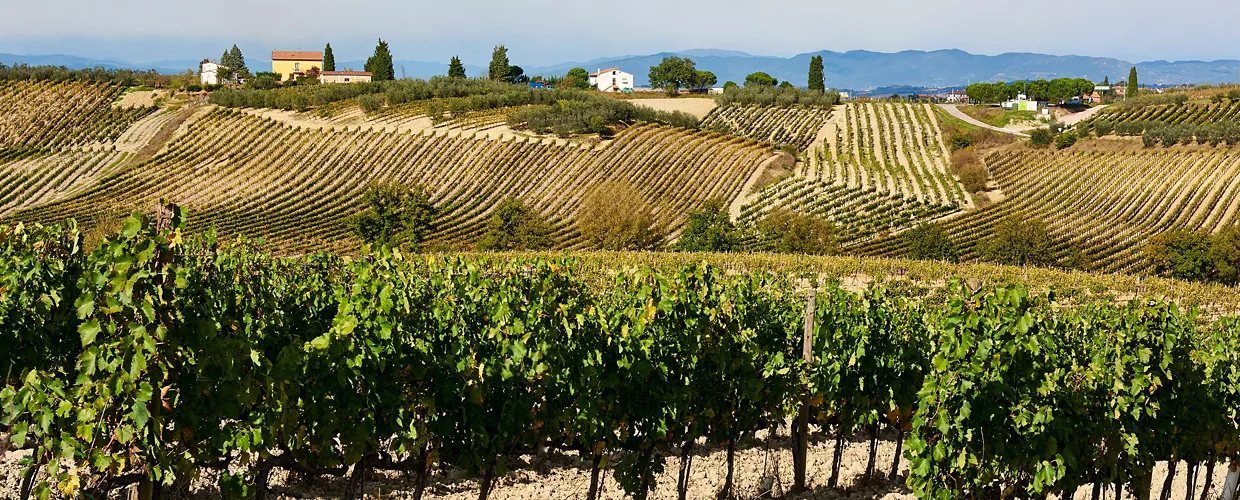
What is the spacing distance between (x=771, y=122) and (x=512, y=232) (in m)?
45.2

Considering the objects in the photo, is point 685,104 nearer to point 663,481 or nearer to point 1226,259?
point 1226,259

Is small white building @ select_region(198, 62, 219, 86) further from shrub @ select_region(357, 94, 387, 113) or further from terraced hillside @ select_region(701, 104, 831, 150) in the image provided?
terraced hillside @ select_region(701, 104, 831, 150)

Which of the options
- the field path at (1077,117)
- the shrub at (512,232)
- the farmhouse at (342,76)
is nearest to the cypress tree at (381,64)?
the farmhouse at (342,76)

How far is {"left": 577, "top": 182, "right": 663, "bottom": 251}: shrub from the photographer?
1732 inches

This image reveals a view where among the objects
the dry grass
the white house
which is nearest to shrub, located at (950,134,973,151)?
the dry grass

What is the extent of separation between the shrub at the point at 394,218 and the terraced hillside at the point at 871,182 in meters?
18.3

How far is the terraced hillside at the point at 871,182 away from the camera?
173ft

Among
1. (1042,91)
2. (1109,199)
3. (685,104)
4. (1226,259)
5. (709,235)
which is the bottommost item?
(1226,259)

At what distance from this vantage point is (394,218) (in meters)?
48.3

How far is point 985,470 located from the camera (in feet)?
25.4

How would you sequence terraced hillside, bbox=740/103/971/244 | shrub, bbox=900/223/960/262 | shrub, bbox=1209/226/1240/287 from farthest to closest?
terraced hillside, bbox=740/103/971/244
shrub, bbox=900/223/960/262
shrub, bbox=1209/226/1240/287

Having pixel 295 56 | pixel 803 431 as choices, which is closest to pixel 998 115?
pixel 803 431

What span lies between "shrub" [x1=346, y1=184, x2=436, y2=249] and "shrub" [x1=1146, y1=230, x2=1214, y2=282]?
112ft

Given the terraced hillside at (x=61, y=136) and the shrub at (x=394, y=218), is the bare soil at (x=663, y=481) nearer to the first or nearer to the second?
the shrub at (x=394, y=218)
